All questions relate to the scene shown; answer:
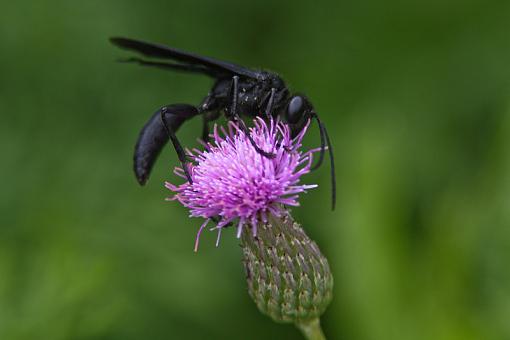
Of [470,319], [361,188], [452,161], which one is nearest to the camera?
[470,319]

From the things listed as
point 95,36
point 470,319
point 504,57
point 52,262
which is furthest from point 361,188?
point 95,36

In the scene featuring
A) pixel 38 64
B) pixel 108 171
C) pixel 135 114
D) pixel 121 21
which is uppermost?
pixel 121 21

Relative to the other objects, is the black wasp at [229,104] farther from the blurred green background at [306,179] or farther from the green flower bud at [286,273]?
the blurred green background at [306,179]

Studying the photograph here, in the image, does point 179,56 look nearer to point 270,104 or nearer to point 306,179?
point 270,104

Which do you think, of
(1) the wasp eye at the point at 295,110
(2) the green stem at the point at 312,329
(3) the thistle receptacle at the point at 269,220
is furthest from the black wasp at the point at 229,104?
(2) the green stem at the point at 312,329

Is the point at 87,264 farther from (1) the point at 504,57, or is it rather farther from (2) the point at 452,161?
(1) the point at 504,57

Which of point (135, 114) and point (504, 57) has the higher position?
point (504, 57)
